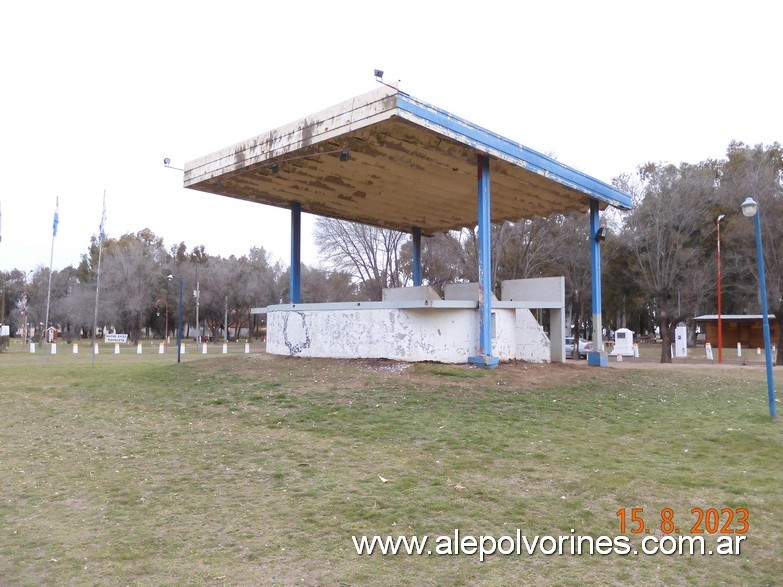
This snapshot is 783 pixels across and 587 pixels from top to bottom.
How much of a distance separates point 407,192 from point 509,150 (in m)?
4.86

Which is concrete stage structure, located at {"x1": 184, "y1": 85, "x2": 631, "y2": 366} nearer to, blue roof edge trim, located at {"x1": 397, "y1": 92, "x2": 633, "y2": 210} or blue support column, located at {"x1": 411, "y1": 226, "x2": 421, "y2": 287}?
blue roof edge trim, located at {"x1": 397, "y1": 92, "x2": 633, "y2": 210}

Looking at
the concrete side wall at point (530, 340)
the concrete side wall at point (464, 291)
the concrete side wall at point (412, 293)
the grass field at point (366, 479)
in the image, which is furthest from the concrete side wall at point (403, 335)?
the concrete side wall at point (412, 293)

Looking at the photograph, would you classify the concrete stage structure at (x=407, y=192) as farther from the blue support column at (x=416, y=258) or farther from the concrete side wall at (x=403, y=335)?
the blue support column at (x=416, y=258)

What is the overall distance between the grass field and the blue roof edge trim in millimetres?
5779

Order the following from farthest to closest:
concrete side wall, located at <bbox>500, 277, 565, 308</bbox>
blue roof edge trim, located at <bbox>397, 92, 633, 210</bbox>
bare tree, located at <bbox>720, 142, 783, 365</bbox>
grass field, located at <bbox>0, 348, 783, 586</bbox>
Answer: bare tree, located at <bbox>720, 142, 783, 365</bbox>, concrete side wall, located at <bbox>500, 277, 565, 308</bbox>, blue roof edge trim, located at <bbox>397, 92, 633, 210</bbox>, grass field, located at <bbox>0, 348, 783, 586</bbox>

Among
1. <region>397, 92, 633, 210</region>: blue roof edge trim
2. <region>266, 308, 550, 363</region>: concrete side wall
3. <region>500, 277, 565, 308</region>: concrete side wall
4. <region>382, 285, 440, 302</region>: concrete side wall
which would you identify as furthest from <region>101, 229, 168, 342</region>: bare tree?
<region>397, 92, 633, 210</region>: blue roof edge trim

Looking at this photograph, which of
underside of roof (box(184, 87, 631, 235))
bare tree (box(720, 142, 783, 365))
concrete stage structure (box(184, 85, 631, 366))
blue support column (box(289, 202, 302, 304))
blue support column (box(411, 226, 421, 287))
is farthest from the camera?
bare tree (box(720, 142, 783, 365))

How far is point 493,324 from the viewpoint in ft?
57.4

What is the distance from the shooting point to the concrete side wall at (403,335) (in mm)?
15891

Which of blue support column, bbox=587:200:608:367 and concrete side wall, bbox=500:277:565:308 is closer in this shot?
concrete side wall, bbox=500:277:565:308

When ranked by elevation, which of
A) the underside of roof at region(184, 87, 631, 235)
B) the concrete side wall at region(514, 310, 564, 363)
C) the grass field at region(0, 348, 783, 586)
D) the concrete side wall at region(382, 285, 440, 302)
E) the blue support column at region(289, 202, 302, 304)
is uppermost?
the underside of roof at region(184, 87, 631, 235)

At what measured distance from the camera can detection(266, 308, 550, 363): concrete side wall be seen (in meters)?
15.9

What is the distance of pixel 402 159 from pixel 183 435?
983 cm

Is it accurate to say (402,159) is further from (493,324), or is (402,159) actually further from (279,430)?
(279,430)
